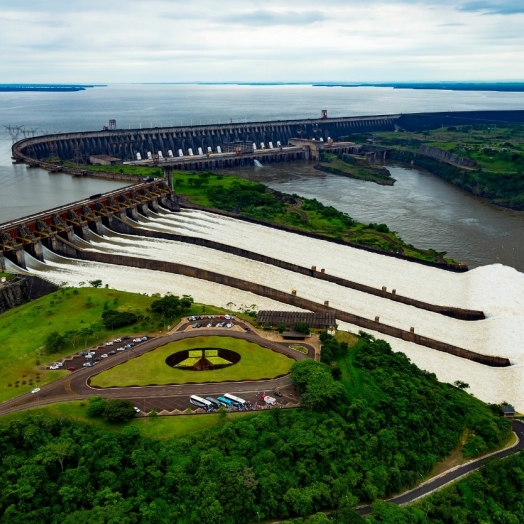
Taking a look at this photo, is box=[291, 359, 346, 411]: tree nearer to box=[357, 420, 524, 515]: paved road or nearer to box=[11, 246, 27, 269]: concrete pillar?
box=[357, 420, 524, 515]: paved road

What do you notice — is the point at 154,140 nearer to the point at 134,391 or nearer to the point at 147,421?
the point at 134,391

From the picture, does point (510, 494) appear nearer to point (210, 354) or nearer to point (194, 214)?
point (210, 354)

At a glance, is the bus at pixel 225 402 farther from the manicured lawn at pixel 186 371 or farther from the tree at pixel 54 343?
the tree at pixel 54 343

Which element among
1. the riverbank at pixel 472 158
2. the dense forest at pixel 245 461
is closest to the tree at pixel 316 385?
the dense forest at pixel 245 461

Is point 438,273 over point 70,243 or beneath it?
beneath

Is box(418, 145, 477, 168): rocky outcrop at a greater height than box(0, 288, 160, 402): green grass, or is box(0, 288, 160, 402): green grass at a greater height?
box(418, 145, 477, 168): rocky outcrop

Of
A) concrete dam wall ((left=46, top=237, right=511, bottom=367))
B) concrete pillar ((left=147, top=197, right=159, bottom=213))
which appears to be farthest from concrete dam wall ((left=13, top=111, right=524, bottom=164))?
concrete dam wall ((left=46, top=237, right=511, bottom=367))

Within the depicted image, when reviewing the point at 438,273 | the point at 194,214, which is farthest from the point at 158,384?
the point at 194,214
